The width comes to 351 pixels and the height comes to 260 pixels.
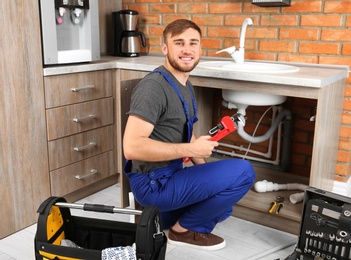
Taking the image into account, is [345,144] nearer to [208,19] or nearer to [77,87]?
[208,19]

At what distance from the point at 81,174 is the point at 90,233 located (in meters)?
0.86

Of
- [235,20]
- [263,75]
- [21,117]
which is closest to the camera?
[263,75]

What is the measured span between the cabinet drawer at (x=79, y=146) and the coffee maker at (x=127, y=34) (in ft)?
1.93

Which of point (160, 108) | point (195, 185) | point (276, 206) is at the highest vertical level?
point (160, 108)

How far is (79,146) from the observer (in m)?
2.29

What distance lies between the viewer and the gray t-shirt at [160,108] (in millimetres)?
1552

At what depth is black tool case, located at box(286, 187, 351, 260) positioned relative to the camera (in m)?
1.55

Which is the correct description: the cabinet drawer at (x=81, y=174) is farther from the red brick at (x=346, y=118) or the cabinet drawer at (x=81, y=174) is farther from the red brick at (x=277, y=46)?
the red brick at (x=346, y=118)

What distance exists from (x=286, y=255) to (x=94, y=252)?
1.00 m

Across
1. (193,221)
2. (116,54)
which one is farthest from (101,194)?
(116,54)

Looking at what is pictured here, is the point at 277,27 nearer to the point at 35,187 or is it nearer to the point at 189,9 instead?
the point at 189,9

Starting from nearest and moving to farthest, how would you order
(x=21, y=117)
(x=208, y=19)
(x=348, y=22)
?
(x=21, y=117), (x=348, y=22), (x=208, y=19)

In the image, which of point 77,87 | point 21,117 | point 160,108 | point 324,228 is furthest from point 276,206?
point 21,117

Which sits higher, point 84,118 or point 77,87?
point 77,87
